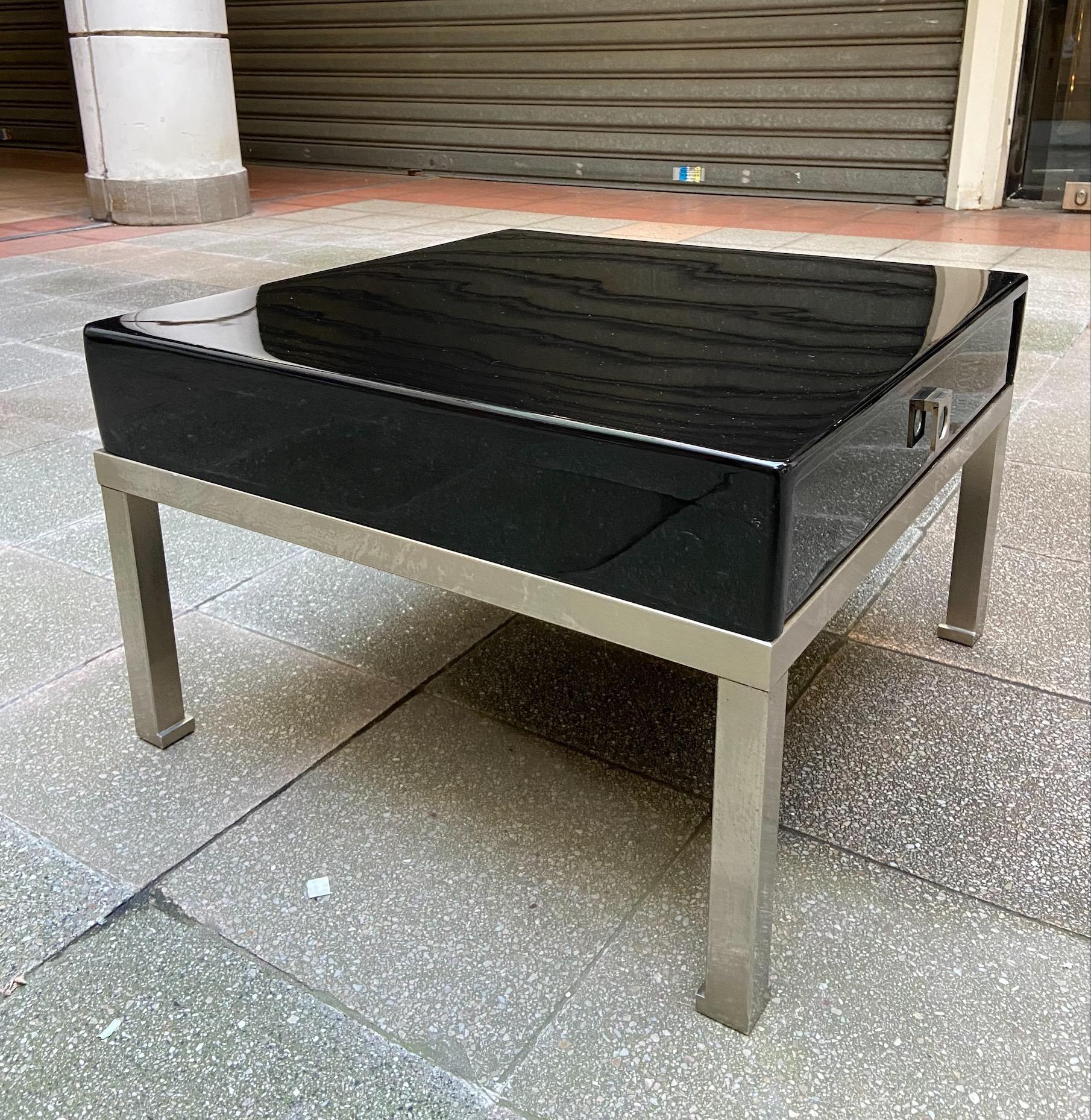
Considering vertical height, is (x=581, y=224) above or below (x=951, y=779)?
above

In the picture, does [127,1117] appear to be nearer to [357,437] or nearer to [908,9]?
[357,437]

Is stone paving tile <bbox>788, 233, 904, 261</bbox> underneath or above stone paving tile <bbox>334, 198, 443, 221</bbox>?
underneath

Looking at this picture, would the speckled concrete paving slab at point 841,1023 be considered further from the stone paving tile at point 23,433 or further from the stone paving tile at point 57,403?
the stone paving tile at point 57,403

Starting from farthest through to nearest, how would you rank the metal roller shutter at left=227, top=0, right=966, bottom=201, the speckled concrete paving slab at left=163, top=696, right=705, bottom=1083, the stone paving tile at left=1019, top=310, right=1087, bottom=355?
1. the metal roller shutter at left=227, top=0, right=966, bottom=201
2. the stone paving tile at left=1019, top=310, right=1087, bottom=355
3. the speckled concrete paving slab at left=163, top=696, right=705, bottom=1083

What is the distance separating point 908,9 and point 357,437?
8.76 meters

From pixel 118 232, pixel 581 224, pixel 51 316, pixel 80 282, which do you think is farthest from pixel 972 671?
pixel 118 232

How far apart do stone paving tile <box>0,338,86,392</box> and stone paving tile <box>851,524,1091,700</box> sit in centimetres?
357

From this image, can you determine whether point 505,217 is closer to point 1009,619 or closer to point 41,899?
point 1009,619

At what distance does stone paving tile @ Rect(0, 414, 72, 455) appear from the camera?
3914mm

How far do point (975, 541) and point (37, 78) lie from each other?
53.1 ft

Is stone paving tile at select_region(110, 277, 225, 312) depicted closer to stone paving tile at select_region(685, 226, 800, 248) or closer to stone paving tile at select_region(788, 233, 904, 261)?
stone paving tile at select_region(685, 226, 800, 248)

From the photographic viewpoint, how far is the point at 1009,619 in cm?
262

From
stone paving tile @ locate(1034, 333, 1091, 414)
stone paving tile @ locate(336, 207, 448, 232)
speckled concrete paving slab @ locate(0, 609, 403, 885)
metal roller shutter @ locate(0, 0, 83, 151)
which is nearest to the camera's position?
speckled concrete paving slab @ locate(0, 609, 403, 885)

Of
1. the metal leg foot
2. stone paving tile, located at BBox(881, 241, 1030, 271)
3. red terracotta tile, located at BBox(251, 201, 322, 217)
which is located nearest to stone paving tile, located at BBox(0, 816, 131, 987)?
the metal leg foot
